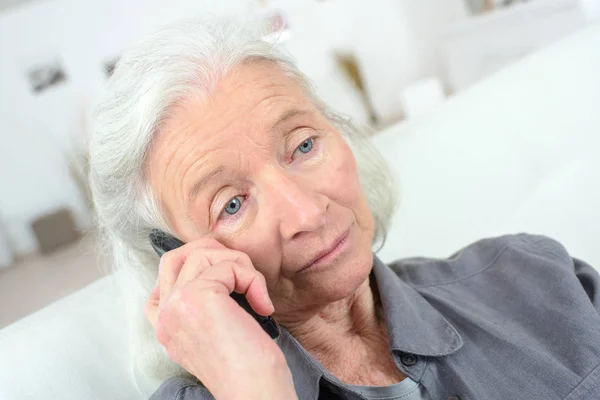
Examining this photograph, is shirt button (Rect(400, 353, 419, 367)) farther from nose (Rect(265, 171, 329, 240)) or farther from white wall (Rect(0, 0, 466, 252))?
white wall (Rect(0, 0, 466, 252))

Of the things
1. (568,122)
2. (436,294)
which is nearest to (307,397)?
(436,294)

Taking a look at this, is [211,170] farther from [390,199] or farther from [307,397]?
[390,199]

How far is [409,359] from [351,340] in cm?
12

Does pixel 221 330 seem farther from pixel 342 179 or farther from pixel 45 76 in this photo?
pixel 45 76

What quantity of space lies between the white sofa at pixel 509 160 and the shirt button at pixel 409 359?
1.64 feet

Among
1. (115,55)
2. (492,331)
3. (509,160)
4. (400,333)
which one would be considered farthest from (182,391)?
(115,55)

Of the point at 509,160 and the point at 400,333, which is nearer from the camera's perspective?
the point at 400,333

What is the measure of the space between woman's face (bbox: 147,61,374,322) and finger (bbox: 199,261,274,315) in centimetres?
9

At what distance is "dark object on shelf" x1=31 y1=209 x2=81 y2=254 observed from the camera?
13.5ft

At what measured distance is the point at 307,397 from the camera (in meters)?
0.82

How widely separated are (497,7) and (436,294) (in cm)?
329

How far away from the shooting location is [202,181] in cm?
82

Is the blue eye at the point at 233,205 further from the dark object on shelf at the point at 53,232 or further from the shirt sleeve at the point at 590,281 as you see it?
the dark object on shelf at the point at 53,232

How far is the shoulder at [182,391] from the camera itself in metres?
0.76
